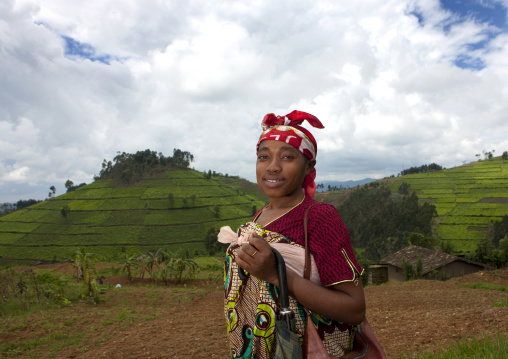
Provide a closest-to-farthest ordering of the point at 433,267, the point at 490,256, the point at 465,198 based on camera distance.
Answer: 1. the point at 433,267
2. the point at 490,256
3. the point at 465,198

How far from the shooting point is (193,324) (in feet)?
27.0

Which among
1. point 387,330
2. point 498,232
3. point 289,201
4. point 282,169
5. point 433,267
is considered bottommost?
point 498,232

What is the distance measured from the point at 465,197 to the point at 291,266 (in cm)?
7031

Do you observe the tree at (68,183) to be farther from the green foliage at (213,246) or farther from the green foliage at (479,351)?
the green foliage at (479,351)

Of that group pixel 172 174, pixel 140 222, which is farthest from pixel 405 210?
pixel 172 174

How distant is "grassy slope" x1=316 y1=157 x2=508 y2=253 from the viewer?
1843 inches

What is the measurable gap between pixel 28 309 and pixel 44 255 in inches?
1598

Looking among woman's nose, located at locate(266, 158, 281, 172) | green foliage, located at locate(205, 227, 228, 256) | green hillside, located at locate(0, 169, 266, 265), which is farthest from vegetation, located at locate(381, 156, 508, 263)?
green hillside, located at locate(0, 169, 266, 265)

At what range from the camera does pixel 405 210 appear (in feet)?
170

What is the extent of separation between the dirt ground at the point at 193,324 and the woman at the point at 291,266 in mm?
3060

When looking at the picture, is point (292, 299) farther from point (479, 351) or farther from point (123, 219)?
point (123, 219)

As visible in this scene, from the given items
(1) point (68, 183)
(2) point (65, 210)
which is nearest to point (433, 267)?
(2) point (65, 210)

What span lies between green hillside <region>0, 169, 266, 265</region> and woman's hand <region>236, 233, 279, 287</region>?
4008 centimetres

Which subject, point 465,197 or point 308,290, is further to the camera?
point 465,197
